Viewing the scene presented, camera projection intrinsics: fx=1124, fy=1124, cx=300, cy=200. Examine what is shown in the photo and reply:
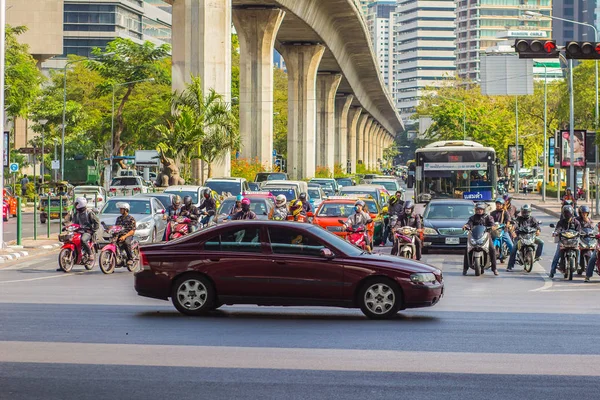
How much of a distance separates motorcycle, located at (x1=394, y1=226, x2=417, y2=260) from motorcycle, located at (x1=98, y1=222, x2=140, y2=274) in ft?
19.0

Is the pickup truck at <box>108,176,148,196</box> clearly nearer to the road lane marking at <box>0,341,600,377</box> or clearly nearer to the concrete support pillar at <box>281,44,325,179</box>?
the concrete support pillar at <box>281,44,325,179</box>

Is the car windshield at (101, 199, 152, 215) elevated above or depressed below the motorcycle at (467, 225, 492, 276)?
above

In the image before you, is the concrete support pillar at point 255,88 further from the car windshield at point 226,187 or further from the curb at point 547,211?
the car windshield at point 226,187

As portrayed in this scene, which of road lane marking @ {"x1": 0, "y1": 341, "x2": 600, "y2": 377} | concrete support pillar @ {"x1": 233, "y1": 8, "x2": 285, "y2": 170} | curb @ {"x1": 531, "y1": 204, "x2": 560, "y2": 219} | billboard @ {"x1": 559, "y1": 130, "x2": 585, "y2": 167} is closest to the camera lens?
road lane marking @ {"x1": 0, "y1": 341, "x2": 600, "y2": 377}

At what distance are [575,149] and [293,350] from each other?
156 ft

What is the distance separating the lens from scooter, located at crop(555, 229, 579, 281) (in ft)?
73.8

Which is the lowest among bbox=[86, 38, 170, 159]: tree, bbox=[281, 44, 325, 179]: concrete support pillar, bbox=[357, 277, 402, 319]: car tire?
bbox=[357, 277, 402, 319]: car tire

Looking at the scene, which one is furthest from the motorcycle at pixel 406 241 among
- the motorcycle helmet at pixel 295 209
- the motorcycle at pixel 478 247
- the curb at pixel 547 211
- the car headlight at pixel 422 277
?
the curb at pixel 547 211

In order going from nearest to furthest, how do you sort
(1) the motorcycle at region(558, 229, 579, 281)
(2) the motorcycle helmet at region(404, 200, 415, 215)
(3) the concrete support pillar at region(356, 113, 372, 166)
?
(1) the motorcycle at region(558, 229, 579, 281) < (2) the motorcycle helmet at region(404, 200, 415, 215) < (3) the concrete support pillar at region(356, 113, 372, 166)

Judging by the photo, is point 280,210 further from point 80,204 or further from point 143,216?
point 80,204

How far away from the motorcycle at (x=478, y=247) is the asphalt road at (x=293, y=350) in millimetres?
4579

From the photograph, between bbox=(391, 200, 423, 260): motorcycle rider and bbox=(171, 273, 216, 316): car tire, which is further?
bbox=(391, 200, 423, 260): motorcycle rider

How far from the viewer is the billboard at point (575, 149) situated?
185ft

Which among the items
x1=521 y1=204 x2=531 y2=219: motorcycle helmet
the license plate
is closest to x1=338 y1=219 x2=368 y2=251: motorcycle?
the license plate
